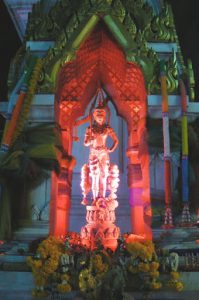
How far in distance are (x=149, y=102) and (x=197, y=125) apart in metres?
1.13

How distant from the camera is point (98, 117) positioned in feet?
31.6

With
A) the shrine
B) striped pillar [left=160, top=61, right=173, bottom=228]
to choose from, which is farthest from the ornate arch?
striped pillar [left=160, top=61, right=173, bottom=228]

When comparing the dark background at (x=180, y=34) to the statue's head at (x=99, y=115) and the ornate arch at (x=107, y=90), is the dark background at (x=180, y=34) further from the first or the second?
the statue's head at (x=99, y=115)

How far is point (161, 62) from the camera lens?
816 centimetres

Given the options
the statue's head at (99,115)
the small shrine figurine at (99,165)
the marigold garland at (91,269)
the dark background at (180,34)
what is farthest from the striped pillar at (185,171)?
the dark background at (180,34)

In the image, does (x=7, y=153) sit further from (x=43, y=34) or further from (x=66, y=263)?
(x=43, y=34)

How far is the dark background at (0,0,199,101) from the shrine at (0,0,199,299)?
4329 mm

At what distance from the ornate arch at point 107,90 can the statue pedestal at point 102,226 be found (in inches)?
23.7

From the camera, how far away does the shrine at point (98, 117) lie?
7.34m

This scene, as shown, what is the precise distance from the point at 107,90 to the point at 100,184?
2498 mm

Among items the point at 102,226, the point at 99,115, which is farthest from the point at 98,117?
the point at 102,226

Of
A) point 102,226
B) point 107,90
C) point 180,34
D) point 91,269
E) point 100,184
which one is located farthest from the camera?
point 180,34

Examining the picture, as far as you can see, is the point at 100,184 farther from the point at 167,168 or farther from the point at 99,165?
the point at 167,168

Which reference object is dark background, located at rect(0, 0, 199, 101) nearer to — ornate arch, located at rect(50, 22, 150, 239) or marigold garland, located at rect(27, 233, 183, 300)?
ornate arch, located at rect(50, 22, 150, 239)
